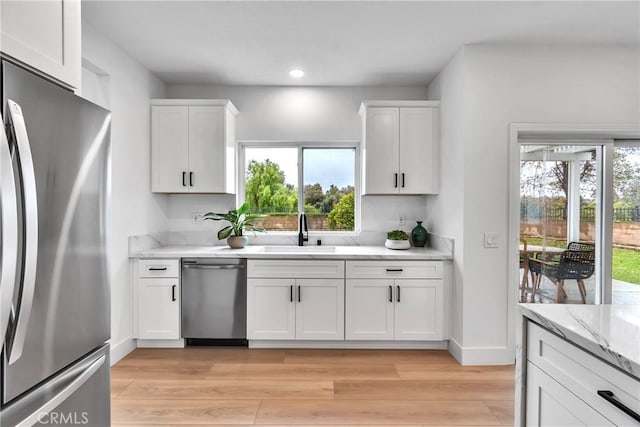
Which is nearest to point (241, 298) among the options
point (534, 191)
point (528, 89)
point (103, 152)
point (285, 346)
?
point (285, 346)

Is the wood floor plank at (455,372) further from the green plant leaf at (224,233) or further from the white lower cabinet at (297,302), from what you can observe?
the green plant leaf at (224,233)

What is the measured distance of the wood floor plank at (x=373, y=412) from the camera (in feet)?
6.96

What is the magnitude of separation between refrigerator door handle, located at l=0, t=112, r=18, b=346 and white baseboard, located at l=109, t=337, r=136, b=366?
2.25m

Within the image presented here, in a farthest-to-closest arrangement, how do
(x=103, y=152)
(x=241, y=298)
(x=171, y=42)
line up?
(x=241, y=298)
(x=171, y=42)
(x=103, y=152)

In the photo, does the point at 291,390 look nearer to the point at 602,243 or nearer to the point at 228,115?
the point at 228,115

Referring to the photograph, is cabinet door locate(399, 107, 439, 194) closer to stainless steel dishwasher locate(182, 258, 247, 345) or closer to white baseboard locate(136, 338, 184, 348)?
stainless steel dishwasher locate(182, 258, 247, 345)

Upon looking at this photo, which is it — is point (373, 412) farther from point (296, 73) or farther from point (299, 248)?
point (296, 73)

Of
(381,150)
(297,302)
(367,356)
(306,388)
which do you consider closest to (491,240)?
(381,150)

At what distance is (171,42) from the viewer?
288cm

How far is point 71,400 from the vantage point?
48.5 inches

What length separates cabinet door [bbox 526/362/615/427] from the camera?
40.8 inches

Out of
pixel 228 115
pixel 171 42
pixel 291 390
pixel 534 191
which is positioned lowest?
pixel 291 390

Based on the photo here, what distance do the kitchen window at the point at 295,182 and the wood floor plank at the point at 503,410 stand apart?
2.17 m

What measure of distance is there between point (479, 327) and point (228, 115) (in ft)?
9.90
